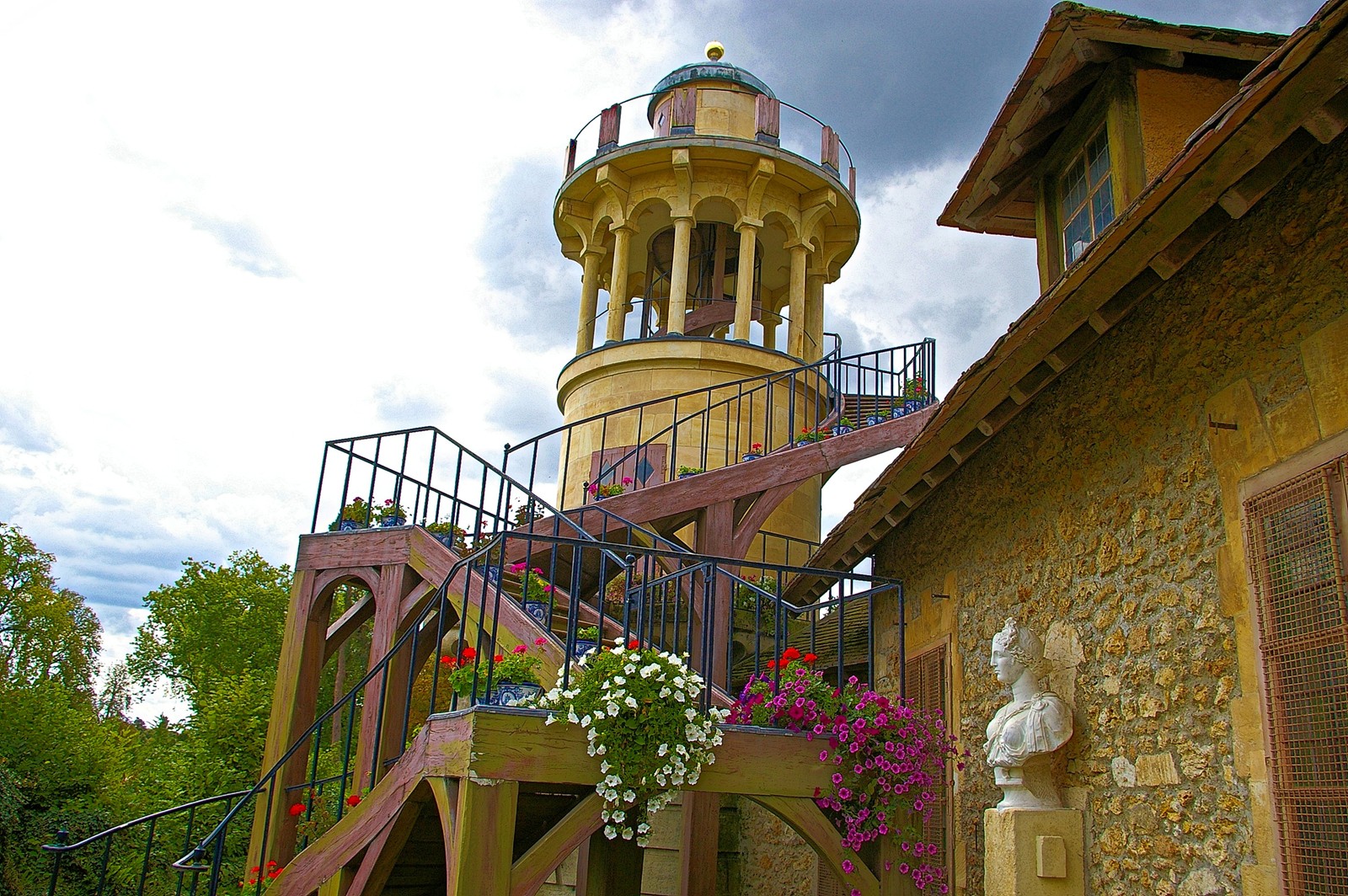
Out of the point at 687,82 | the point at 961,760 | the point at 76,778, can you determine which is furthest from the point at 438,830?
the point at 76,778

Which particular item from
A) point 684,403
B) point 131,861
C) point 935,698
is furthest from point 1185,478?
point 131,861

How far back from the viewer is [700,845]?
10.1 m

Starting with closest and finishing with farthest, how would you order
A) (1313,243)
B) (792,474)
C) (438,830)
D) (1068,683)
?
(1313,243) → (1068,683) → (438,830) → (792,474)

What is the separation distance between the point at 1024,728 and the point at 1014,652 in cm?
38

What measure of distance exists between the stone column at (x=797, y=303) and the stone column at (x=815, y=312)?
2.09 ft

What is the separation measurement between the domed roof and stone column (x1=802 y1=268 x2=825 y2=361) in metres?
3.15

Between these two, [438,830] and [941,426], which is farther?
[438,830]

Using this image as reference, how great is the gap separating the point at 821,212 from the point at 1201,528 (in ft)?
45.2

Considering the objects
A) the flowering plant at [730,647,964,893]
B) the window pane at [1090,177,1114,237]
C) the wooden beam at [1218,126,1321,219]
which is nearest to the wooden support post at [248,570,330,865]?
the flowering plant at [730,647,964,893]

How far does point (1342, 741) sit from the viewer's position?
377 centimetres

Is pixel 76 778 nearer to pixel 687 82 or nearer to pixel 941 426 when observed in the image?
pixel 687 82

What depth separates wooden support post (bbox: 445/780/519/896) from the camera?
18.1 feet

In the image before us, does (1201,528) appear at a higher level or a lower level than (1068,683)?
higher

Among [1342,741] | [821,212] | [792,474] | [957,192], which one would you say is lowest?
[1342,741]
